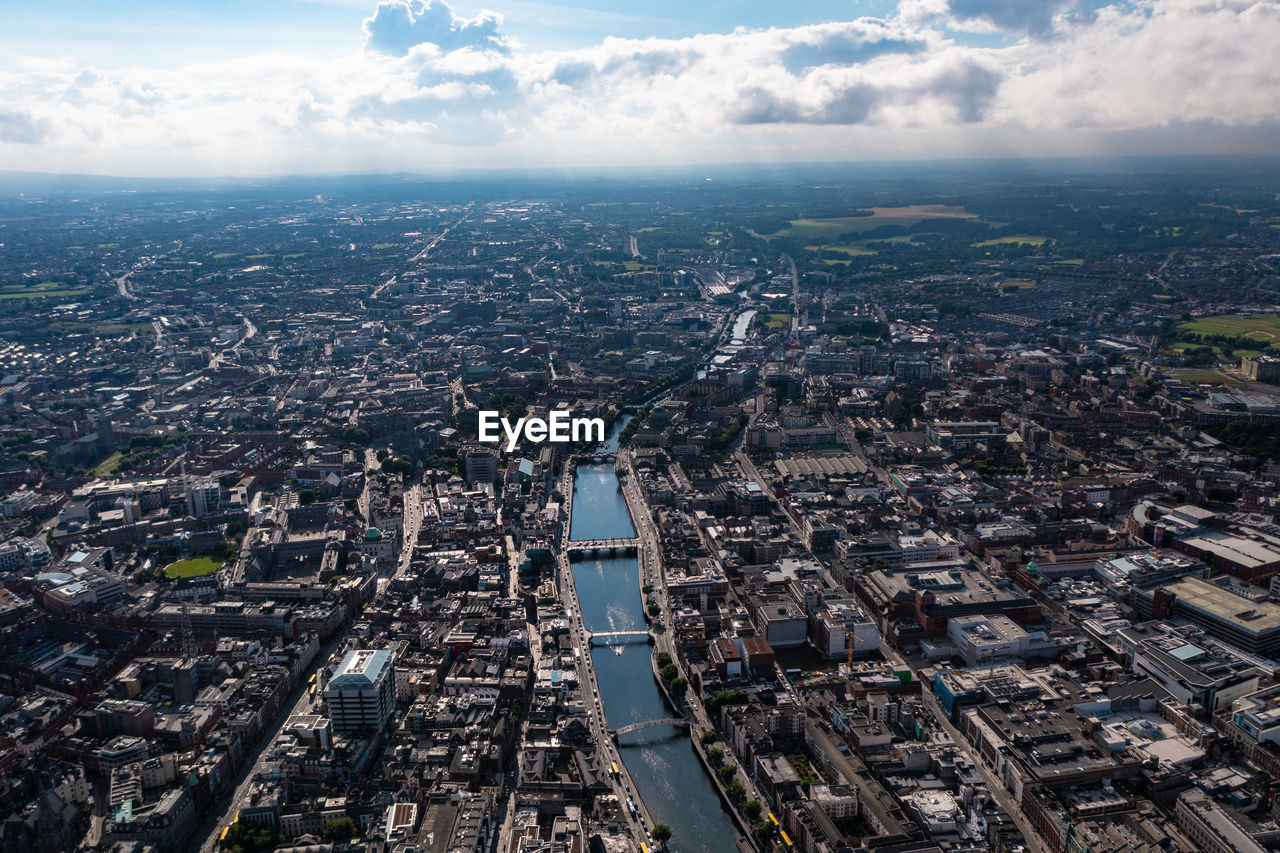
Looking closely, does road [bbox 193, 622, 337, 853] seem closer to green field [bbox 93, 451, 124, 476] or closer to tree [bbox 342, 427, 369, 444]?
tree [bbox 342, 427, 369, 444]

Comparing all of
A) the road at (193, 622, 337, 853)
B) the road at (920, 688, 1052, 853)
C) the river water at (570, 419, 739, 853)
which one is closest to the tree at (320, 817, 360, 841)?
the road at (193, 622, 337, 853)

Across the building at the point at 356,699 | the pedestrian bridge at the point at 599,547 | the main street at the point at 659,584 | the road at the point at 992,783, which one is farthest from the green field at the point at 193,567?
the road at the point at 992,783

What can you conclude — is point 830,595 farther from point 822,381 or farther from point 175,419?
point 175,419

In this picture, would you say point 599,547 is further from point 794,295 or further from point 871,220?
point 871,220

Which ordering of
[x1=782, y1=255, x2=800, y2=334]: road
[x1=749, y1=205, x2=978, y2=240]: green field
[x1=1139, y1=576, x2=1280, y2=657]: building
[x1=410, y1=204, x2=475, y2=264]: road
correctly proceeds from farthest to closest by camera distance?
[x1=749, y1=205, x2=978, y2=240]: green field < [x1=410, y1=204, x2=475, y2=264]: road < [x1=782, y1=255, x2=800, y2=334]: road < [x1=1139, y1=576, x2=1280, y2=657]: building

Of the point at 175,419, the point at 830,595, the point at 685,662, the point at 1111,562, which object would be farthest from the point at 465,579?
the point at 175,419

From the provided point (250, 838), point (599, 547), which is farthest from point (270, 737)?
point (599, 547)

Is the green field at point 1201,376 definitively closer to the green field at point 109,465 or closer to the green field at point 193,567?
the green field at point 193,567
